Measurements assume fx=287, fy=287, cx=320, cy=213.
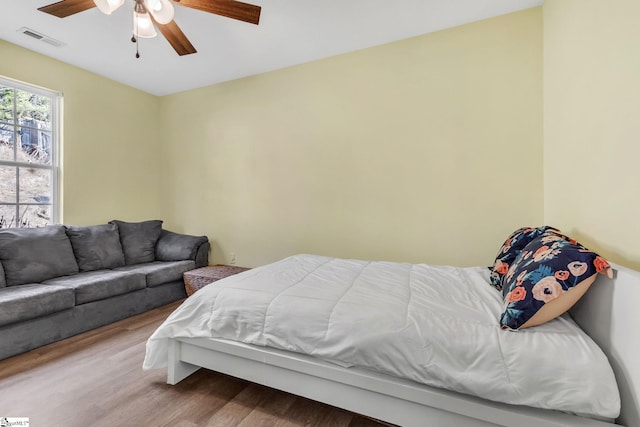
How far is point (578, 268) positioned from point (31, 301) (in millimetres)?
3381

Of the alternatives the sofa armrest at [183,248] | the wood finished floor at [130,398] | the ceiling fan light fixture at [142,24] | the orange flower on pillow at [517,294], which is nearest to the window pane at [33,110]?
the sofa armrest at [183,248]

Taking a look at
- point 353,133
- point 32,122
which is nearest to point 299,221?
point 353,133

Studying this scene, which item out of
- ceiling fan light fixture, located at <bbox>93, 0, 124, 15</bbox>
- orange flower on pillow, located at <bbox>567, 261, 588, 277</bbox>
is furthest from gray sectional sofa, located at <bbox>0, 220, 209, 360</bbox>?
orange flower on pillow, located at <bbox>567, 261, 588, 277</bbox>

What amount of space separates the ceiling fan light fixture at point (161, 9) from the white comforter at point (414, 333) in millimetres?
1791

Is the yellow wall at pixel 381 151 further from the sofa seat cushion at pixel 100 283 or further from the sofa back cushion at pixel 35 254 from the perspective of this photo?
the sofa back cushion at pixel 35 254

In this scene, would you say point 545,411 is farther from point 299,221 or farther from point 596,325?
point 299,221

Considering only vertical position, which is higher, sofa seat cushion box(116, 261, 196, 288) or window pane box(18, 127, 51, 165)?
window pane box(18, 127, 51, 165)

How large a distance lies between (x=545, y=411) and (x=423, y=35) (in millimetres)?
2991

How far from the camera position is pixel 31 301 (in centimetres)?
216

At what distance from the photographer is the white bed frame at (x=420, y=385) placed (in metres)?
0.99

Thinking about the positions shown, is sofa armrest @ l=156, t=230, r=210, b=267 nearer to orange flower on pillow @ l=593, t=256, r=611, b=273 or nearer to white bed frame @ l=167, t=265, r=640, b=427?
white bed frame @ l=167, t=265, r=640, b=427

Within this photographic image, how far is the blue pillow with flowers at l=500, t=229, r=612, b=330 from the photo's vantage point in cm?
113

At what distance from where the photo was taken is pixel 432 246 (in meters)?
2.77

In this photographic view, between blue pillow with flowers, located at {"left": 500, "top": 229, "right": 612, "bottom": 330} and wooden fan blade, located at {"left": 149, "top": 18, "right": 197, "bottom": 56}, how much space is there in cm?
262
